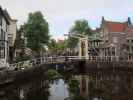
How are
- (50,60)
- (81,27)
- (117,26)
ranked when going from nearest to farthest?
(50,60)
(117,26)
(81,27)

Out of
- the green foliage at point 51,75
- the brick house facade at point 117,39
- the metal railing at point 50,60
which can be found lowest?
the green foliage at point 51,75

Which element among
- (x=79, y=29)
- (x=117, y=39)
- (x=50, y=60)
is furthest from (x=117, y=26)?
(x=50, y=60)

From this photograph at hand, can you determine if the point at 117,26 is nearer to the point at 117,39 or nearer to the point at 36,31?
the point at 117,39

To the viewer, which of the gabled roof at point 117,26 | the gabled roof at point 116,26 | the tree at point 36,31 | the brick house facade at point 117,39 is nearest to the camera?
the tree at point 36,31

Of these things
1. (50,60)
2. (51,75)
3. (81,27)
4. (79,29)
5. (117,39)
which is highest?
(81,27)

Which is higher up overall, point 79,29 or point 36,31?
point 79,29

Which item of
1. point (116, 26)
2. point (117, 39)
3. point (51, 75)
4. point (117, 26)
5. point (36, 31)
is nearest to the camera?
point (51, 75)

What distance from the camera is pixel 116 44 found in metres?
63.2

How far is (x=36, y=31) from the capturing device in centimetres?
5941

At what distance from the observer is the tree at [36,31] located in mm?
59031

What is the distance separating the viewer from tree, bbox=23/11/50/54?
5903 cm

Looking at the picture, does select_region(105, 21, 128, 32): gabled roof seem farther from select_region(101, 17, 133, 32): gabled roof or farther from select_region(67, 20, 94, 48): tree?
select_region(67, 20, 94, 48): tree

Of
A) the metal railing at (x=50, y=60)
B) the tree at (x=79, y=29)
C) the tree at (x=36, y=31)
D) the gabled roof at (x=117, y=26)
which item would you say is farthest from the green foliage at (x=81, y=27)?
the metal railing at (x=50, y=60)

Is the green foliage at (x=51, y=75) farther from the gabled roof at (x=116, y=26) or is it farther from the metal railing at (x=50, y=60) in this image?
the gabled roof at (x=116, y=26)
